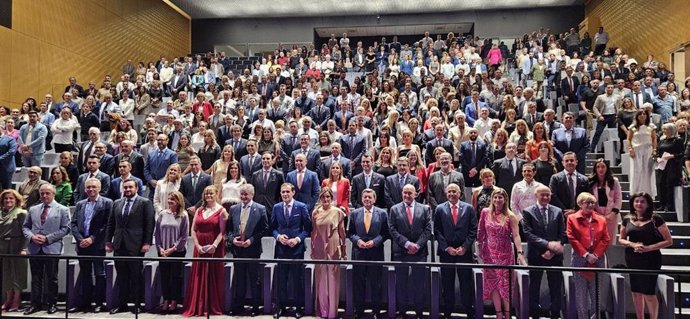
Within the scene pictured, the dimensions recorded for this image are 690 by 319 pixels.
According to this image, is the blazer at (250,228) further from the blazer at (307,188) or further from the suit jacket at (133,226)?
the suit jacket at (133,226)

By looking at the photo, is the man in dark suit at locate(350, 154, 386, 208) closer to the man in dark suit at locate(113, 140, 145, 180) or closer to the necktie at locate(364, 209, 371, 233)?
the necktie at locate(364, 209, 371, 233)

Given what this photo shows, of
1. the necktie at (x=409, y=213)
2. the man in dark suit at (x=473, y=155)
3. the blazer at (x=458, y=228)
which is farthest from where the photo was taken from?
the man in dark suit at (x=473, y=155)

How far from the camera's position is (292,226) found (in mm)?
5953

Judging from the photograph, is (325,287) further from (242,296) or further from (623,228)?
(623,228)

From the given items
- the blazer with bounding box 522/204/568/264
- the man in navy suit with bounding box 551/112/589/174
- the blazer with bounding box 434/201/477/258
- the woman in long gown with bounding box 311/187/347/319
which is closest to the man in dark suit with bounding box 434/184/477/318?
the blazer with bounding box 434/201/477/258

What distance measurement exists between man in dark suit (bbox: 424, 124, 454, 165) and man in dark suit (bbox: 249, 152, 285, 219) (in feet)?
6.63

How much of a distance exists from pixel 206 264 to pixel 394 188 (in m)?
2.18

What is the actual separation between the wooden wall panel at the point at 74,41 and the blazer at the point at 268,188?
9.08 meters

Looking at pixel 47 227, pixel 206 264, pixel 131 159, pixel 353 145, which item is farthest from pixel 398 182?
pixel 47 227

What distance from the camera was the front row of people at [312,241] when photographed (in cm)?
549

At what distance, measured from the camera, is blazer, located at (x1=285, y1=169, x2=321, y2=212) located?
263 inches

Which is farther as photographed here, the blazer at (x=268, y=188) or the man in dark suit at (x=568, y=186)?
the blazer at (x=268, y=188)

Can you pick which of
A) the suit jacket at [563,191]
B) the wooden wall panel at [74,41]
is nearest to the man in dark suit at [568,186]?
the suit jacket at [563,191]

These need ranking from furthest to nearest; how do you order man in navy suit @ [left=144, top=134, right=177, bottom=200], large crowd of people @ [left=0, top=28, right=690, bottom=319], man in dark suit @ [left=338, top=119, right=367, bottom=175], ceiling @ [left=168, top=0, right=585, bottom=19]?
ceiling @ [left=168, top=0, right=585, bottom=19], man in dark suit @ [left=338, top=119, right=367, bottom=175], man in navy suit @ [left=144, top=134, right=177, bottom=200], large crowd of people @ [left=0, top=28, right=690, bottom=319]
